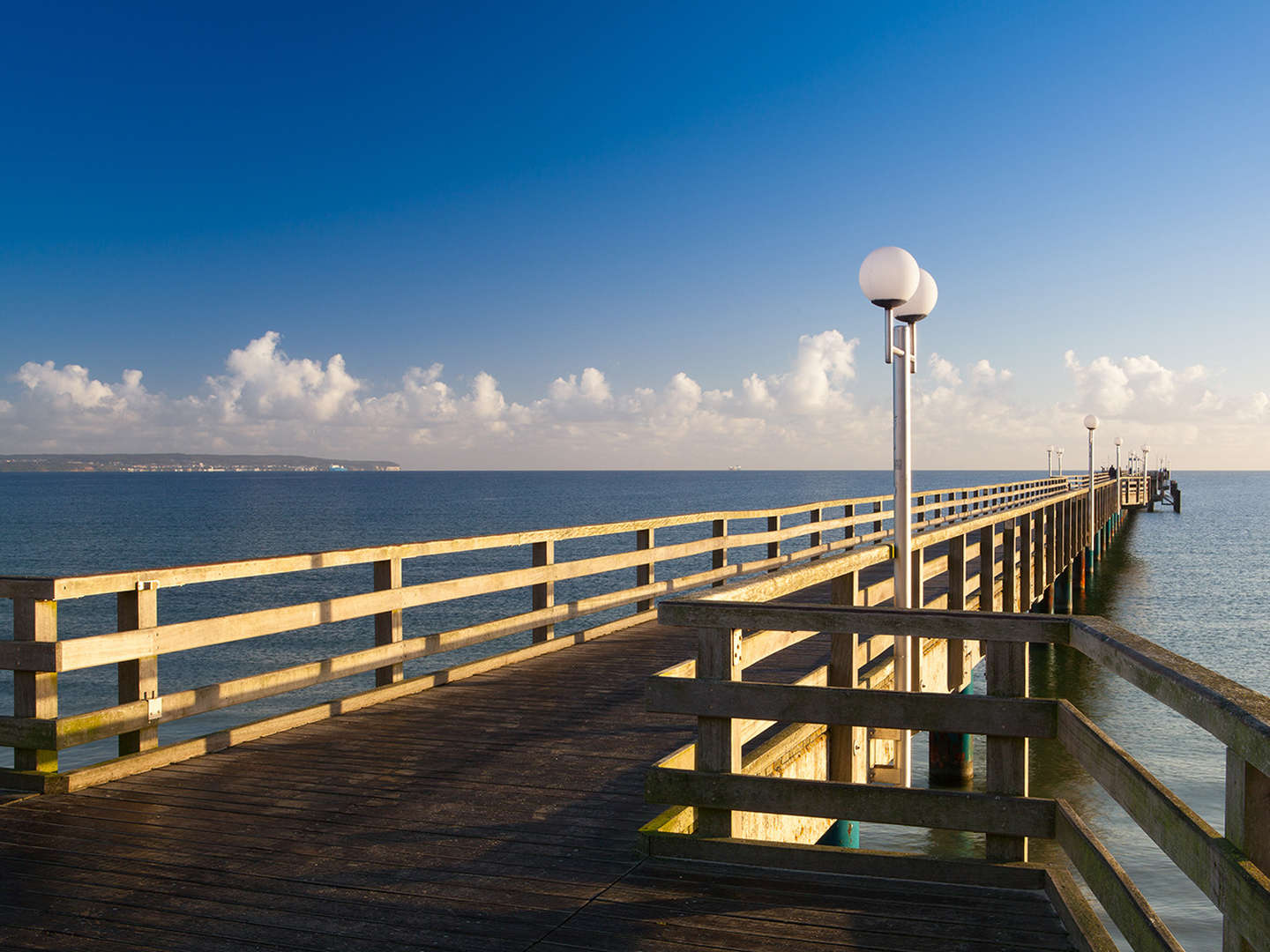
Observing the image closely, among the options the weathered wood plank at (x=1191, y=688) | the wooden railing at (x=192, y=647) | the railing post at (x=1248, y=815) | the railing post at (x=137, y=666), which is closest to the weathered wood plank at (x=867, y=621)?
the weathered wood plank at (x=1191, y=688)

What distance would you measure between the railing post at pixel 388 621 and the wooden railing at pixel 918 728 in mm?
3211

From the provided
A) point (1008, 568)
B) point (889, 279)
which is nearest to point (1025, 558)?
point (1008, 568)

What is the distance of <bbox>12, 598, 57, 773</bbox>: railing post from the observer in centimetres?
492

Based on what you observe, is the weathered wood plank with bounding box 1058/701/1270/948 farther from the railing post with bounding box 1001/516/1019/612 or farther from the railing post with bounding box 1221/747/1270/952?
the railing post with bounding box 1001/516/1019/612

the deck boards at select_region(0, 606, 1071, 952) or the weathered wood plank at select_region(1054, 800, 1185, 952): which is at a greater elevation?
the weathered wood plank at select_region(1054, 800, 1185, 952)

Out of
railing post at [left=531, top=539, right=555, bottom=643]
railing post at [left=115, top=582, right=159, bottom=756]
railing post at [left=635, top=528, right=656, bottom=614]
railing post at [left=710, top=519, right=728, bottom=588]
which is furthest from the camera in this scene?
railing post at [left=710, top=519, right=728, bottom=588]

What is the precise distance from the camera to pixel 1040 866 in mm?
3697

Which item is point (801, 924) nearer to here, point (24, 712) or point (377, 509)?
point (24, 712)

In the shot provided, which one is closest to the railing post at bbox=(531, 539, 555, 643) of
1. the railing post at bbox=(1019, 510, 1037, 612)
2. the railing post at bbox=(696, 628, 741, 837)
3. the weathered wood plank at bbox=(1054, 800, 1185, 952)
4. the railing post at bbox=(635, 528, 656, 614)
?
the railing post at bbox=(635, 528, 656, 614)

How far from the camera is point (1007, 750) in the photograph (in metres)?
3.71

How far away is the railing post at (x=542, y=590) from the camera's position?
8.52m

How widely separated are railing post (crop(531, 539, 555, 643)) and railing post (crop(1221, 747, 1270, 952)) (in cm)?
619

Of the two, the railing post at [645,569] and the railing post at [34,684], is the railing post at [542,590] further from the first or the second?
the railing post at [34,684]

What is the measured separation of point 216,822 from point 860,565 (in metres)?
3.45
